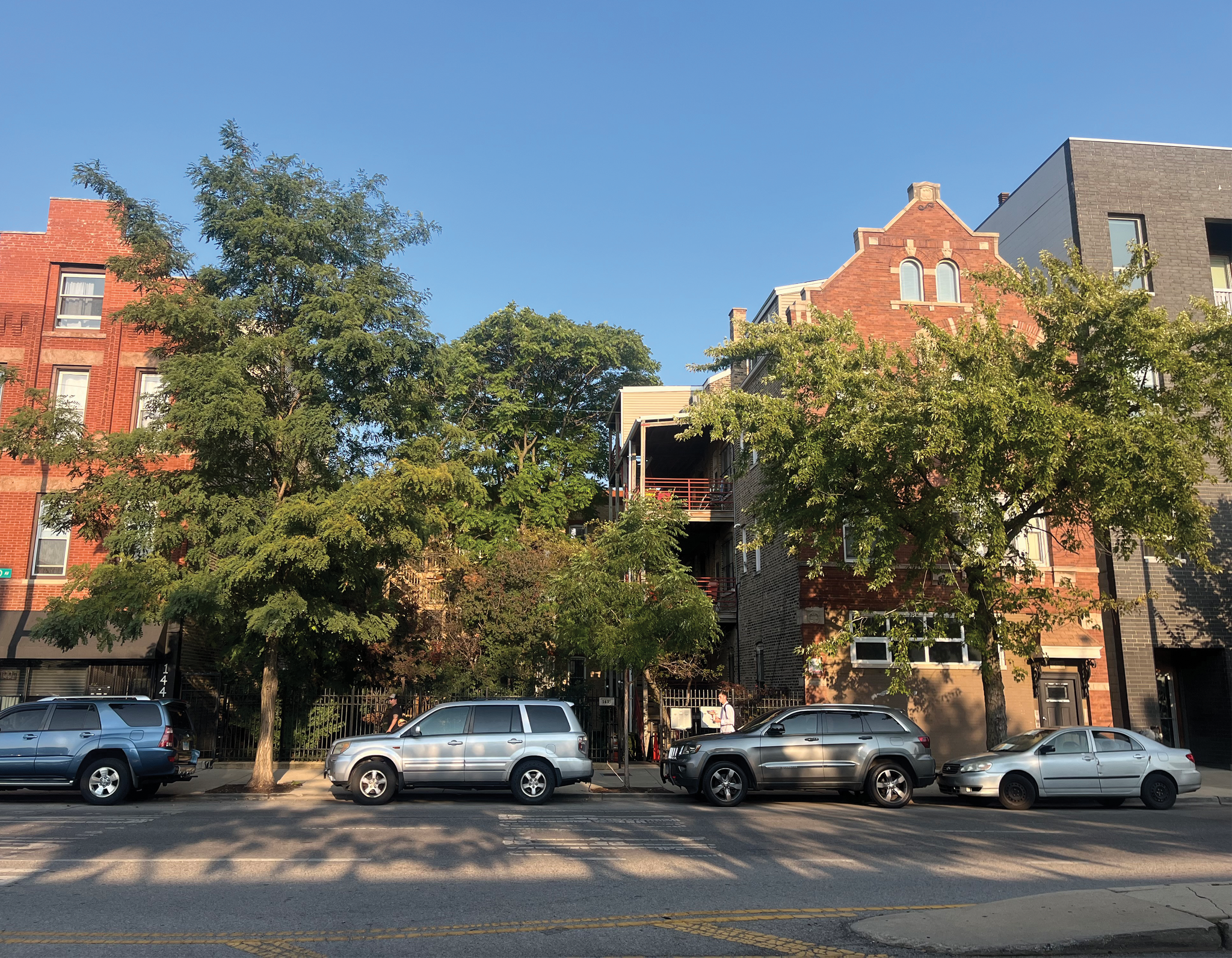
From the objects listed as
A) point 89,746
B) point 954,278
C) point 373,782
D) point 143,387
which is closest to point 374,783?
point 373,782

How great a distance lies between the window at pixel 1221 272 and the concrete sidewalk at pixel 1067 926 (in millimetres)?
23860

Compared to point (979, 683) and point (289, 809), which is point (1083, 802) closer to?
point (979, 683)

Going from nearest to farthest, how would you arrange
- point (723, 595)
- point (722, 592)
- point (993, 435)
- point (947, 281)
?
point (993, 435)
point (947, 281)
point (723, 595)
point (722, 592)

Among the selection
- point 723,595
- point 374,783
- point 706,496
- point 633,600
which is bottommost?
point 374,783

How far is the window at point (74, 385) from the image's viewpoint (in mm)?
24688

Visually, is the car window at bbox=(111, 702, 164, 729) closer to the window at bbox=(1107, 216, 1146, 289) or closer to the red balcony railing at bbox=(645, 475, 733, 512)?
the red balcony railing at bbox=(645, 475, 733, 512)

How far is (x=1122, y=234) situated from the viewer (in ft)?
84.5

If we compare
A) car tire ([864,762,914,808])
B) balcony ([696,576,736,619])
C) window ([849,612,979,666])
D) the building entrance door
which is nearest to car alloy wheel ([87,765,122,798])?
car tire ([864,762,914,808])

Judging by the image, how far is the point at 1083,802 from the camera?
1772 centimetres

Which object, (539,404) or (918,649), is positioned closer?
(918,649)

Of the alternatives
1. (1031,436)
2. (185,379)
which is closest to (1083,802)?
(1031,436)

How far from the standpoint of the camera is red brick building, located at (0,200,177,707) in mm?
23031

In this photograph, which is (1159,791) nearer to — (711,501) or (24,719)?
(711,501)

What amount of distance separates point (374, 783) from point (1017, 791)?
1075 cm
